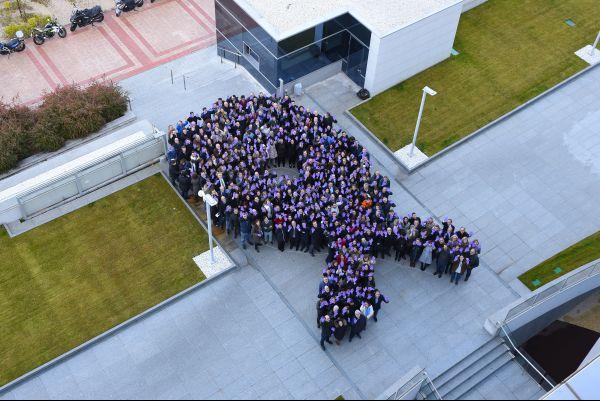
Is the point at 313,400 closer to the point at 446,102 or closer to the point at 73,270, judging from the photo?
the point at 73,270

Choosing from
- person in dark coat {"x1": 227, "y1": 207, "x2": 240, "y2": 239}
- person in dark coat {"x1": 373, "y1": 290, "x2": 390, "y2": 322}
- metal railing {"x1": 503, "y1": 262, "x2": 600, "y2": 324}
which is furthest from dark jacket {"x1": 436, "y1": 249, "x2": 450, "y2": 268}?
person in dark coat {"x1": 227, "y1": 207, "x2": 240, "y2": 239}

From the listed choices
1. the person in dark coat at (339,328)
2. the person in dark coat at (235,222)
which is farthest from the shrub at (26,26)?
the person in dark coat at (339,328)

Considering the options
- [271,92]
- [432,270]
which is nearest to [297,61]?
[271,92]

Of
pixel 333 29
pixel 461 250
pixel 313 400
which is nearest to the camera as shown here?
pixel 313 400

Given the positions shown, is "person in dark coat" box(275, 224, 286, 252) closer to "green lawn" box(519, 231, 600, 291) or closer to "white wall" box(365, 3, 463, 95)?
"green lawn" box(519, 231, 600, 291)

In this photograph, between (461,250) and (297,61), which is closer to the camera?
(461,250)

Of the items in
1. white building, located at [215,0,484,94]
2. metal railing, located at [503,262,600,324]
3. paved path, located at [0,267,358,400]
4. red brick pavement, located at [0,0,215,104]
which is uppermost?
white building, located at [215,0,484,94]
